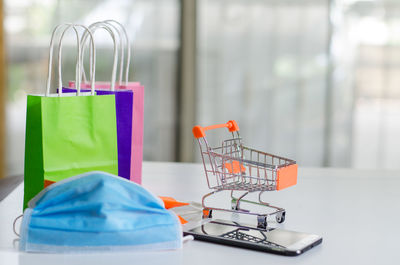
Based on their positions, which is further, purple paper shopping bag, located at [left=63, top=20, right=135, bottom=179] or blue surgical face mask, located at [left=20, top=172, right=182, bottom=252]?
purple paper shopping bag, located at [left=63, top=20, right=135, bottom=179]

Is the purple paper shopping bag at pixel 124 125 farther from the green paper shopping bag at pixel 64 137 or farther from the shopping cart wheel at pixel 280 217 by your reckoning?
the shopping cart wheel at pixel 280 217

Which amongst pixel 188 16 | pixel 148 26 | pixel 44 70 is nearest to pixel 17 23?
pixel 44 70

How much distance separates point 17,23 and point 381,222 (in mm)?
3204

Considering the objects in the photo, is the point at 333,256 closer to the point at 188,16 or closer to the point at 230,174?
the point at 230,174

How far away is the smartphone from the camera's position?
42.0 inches

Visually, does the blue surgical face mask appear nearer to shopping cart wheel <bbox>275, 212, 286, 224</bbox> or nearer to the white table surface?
the white table surface

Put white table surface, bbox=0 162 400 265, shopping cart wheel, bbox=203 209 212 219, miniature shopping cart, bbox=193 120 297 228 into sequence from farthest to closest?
shopping cart wheel, bbox=203 209 212 219, miniature shopping cart, bbox=193 120 297 228, white table surface, bbox=0 162 400 265

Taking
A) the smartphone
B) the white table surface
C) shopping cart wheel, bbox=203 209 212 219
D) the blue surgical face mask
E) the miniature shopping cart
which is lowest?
the white table surface

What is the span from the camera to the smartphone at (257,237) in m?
1.07

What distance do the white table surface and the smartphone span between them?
1 centimetres

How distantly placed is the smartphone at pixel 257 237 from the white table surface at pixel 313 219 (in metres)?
0.01

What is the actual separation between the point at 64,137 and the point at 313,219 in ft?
1.91

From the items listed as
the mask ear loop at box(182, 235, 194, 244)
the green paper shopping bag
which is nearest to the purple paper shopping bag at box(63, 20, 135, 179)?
the green paper shopping bag

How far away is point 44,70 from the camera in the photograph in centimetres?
401
